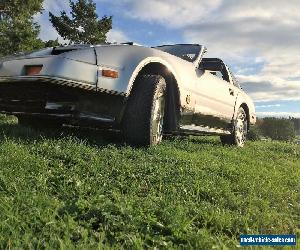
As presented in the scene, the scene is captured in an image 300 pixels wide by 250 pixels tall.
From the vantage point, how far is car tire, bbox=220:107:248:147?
934cm

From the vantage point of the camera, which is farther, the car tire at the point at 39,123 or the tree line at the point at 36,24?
the tree line at the point at 36,24

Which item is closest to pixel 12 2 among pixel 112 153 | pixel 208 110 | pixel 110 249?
pixel 208 110

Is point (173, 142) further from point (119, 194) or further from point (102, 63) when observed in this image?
point (119, 194)

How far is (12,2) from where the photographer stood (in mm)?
25297

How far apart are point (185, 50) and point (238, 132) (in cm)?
276

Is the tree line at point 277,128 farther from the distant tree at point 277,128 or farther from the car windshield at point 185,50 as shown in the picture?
the car windshield at point 185,50

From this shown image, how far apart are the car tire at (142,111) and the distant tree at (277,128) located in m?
30.3

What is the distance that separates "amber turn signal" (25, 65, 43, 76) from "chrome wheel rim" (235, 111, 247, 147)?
532 cm

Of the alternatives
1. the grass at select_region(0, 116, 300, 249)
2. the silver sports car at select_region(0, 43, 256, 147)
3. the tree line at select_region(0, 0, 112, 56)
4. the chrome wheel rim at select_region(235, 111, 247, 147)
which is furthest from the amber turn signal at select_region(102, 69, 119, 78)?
the tree line at select_region(0, 0, 112, 56)

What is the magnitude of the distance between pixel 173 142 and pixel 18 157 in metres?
3.19

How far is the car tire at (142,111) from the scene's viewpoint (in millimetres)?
5504

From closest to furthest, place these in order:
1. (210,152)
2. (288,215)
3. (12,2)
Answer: (288,215)
(210,152)
(12,2)

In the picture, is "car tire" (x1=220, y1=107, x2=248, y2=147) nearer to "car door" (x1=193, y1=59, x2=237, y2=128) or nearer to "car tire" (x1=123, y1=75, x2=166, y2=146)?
"car door" (x1=193, y1=59, x2=237, y2=128)

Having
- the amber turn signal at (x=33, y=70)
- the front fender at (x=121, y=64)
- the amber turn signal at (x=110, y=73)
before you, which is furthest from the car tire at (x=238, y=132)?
the amber turn signal at (x=33, y=70)
